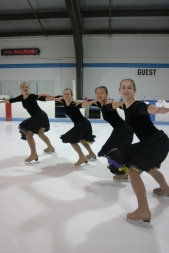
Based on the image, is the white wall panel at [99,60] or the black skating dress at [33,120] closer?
the black skating dress at [33,120]

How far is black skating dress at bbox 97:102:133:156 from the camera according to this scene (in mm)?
2461

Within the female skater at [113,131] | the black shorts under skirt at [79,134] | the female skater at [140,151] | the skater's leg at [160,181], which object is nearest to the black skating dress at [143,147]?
the female skater at [140,151]

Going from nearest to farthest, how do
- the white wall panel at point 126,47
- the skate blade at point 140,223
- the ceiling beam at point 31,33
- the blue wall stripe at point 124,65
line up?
1. the skate blade at point 140,223
2. the ceiling beam at point 31,33
3. the white wall panel at point 126,47
4. the blue wall stripe at point 124,65

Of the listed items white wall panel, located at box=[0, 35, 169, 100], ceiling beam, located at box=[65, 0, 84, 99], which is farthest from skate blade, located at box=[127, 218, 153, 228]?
white wall panel, located at box=[0, 35, 169, 100]

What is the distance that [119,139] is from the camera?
97.6 inches

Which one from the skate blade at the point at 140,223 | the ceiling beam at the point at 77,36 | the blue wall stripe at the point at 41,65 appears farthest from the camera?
the blue wall stripe at the point at 41,65

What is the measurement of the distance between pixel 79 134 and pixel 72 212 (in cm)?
137

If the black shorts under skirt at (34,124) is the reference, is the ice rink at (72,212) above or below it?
below

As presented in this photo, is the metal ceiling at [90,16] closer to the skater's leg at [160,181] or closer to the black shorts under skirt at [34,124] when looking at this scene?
the black shorts under skirt at [34,124]

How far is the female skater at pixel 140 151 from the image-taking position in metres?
1.56

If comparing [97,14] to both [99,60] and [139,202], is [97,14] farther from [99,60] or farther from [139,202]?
[139,202]

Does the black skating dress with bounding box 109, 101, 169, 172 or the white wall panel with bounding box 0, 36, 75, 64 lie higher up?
the white wall panel with bounding box 0, 36, 75, 64

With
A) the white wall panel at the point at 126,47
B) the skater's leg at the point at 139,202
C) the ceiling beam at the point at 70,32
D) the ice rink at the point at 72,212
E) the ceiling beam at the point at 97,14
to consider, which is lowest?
the ice rink at the point at 72,212

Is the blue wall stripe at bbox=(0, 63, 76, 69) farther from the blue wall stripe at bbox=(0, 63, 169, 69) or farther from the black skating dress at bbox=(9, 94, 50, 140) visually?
the black skating dress at bbox=(9, 94, 50, 140)
